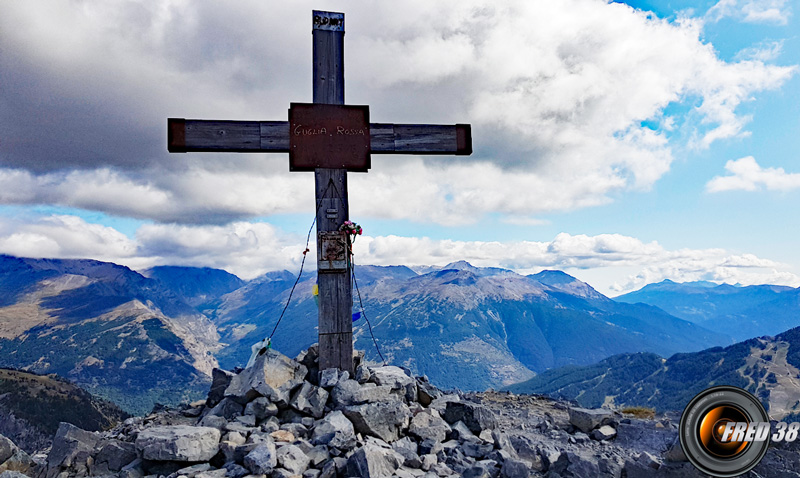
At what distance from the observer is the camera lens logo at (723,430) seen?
5.93m

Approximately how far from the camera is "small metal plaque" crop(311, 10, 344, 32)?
31.8 feet

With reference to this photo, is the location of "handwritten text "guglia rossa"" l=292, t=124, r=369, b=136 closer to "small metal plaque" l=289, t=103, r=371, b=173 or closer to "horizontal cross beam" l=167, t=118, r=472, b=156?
"small metal plaque" l=289, t=103, r=371, b=173

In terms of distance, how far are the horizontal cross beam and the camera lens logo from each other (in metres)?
7.23

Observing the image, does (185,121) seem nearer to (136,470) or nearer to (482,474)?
(136,470)

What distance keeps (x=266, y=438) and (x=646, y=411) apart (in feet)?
38.7

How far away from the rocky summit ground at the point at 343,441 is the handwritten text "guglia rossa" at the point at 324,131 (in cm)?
498

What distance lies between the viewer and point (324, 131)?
30.9ft

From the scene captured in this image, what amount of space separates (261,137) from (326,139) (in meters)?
1.47

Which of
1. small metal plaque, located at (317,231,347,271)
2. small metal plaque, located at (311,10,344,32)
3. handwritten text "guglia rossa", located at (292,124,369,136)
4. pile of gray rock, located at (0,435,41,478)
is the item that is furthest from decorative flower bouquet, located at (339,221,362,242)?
pile of gray rock, located at (0,435,41,478)

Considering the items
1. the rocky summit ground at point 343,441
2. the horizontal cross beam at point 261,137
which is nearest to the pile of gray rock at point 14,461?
the rocky summit ground at point 343,441

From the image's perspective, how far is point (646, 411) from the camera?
41.7 ft

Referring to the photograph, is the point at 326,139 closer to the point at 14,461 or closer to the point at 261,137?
the point at 261,137

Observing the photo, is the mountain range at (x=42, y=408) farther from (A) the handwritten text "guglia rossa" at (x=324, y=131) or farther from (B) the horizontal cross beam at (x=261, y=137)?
(A) the handwritten text "guglia rossa" at (x=324, y=131)

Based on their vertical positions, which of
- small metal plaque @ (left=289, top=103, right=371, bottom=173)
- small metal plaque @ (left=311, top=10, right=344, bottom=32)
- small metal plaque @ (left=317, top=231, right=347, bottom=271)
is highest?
small metal plaque @ (left=311, top=10, right=344, bottom=32)
